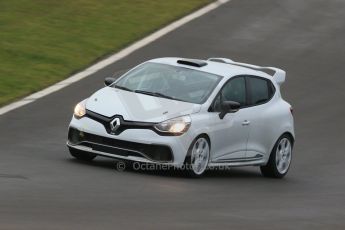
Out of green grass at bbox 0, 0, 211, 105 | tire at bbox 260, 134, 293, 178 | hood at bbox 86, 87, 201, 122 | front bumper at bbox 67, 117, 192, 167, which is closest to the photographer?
front bumper at bbox 67, 117, 192, 167

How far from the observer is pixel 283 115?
51.8 feet

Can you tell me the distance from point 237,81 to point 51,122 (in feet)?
13.7

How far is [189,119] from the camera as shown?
13664 millimetres

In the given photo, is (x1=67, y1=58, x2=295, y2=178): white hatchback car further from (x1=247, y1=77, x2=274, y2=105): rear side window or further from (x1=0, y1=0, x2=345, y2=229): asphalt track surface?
(x1=0, y1=0, x2=345, y2=229): asphalt track surface

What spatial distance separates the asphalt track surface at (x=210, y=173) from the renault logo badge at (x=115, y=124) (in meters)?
0.57

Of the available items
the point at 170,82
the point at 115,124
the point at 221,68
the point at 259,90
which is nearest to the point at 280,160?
the point at 259,90

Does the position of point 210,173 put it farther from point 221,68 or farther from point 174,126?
point 174,126

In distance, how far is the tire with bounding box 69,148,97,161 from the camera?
14.2 m

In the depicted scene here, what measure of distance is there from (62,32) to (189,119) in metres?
11.9

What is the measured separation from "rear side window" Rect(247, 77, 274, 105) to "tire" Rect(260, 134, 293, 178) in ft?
2.22

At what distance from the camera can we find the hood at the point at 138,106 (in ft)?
44.5
